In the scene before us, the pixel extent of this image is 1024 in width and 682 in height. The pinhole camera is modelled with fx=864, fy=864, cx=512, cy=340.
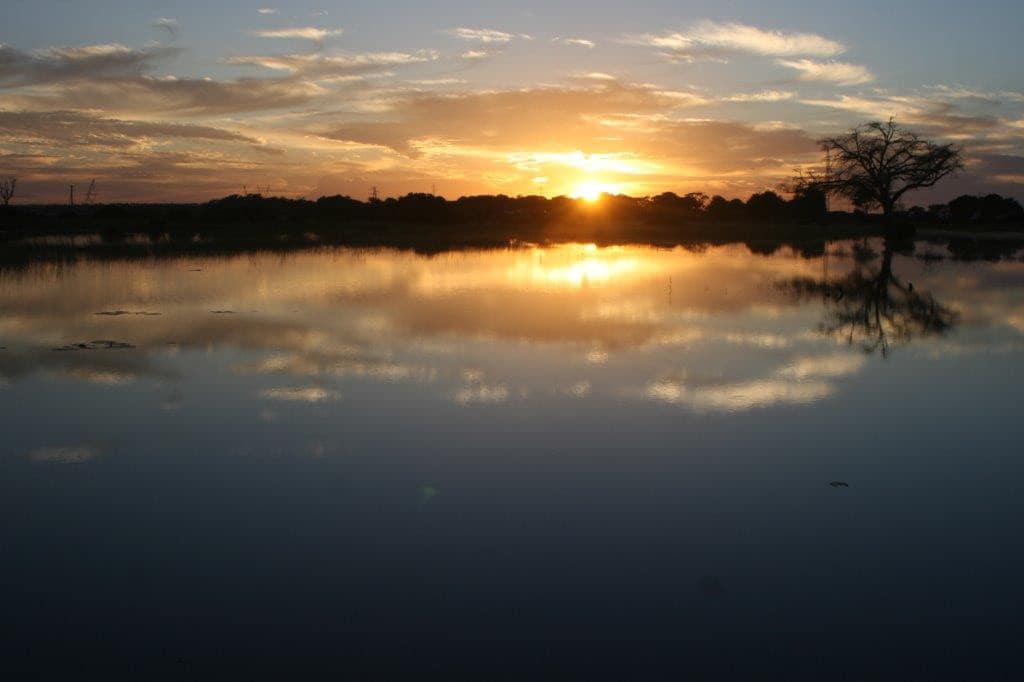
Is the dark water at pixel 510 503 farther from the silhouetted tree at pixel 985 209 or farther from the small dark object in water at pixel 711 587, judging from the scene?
the silhouetted tree at pixel 985 209

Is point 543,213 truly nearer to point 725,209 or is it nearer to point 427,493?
point 725,209

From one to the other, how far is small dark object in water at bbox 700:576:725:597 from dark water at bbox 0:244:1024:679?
5 centimetres

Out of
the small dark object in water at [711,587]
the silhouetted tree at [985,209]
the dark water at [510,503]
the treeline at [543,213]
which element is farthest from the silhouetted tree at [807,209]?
the small dark object in water at [711,587]

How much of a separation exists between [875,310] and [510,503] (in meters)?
14.7

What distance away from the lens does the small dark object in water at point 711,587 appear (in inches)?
211

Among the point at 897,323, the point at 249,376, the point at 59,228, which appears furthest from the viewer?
the point at 59,228

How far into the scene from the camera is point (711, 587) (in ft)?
17.9

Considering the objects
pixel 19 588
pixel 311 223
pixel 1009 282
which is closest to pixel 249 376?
pixel 19 588

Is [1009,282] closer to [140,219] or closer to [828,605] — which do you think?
[828,605]

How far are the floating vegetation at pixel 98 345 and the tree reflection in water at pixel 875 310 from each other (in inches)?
474

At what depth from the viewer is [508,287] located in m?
23.5

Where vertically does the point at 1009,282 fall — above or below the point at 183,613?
above

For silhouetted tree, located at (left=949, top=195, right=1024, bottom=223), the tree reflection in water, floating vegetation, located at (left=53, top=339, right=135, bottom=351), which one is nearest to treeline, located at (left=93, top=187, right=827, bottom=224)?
silhouetted tree, located at (left=949, top=195, right=1024, bottom=223)

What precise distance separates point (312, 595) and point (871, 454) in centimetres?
547
